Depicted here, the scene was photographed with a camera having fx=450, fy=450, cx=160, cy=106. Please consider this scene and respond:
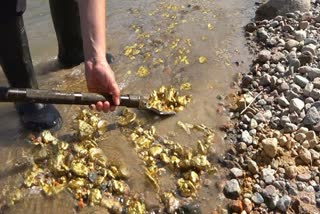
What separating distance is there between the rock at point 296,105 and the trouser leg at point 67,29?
1579 millimetres

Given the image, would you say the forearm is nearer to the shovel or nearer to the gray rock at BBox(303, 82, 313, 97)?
the shovel

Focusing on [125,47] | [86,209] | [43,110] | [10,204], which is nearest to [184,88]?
[125,47]

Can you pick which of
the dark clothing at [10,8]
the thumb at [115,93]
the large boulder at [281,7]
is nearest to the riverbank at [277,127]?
the large boulder at [281,7]

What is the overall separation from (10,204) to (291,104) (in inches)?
73.5

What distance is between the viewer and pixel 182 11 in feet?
14.2

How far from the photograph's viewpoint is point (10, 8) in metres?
2.39

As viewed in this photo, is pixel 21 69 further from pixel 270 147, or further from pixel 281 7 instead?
pixel 281 7

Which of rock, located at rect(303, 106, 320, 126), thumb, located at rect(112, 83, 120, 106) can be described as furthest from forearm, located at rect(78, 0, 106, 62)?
→ rock, located at rect(303, 106, 320, 126)

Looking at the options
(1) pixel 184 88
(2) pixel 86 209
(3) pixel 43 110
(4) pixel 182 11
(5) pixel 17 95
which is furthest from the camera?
(4) pixel 182 11

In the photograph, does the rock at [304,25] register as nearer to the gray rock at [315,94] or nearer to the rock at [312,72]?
the rock at [312,72]

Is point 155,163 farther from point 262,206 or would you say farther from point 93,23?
point 93,23

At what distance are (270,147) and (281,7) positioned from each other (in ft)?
6.27

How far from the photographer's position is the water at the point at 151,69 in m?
2.60

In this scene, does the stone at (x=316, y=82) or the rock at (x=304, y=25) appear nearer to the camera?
the stone at (x=316, y=82)
